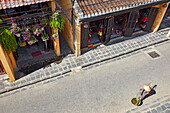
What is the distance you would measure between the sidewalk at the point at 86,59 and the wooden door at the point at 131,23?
0.88 metres

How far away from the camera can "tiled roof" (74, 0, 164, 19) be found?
12.6m

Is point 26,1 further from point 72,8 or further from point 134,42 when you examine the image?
point 134,42

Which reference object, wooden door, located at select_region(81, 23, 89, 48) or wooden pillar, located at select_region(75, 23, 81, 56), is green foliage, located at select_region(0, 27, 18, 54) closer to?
wooden pillar, located at select_region(75, 23, 81, 56)

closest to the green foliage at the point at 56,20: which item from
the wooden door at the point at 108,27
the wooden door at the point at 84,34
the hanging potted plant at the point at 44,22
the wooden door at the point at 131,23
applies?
the hanging potted plant at the point at 44,22

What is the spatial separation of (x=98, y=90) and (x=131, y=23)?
7.98 metres

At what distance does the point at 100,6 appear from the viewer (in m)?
13.4

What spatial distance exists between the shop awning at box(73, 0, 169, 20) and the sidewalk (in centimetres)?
419

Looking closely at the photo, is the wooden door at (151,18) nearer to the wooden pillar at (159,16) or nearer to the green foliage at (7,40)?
the wooden pillar at (159,16)

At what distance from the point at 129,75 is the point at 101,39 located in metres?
4.70

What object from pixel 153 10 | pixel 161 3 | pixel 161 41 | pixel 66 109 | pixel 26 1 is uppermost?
pixel 26 1

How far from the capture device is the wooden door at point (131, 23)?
16.0 metres

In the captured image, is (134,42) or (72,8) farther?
(134,42)

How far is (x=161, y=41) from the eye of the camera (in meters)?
17.8

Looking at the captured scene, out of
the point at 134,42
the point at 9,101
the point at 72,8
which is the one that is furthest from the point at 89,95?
the point at 134,42
